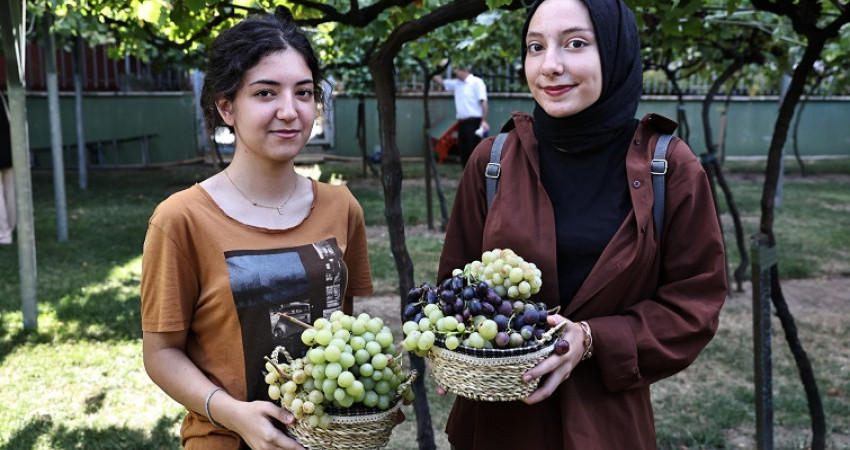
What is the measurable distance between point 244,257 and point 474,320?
56 centimetres

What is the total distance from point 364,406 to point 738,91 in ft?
69.5

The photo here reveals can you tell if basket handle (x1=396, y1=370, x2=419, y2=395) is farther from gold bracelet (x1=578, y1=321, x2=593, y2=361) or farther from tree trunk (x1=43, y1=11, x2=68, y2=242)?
tree trunk (x1=43, y1=11, x2=68, y2=242)

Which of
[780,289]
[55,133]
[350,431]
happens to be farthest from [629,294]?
[55,133]

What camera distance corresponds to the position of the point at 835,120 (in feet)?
69.2

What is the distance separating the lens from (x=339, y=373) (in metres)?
1.59

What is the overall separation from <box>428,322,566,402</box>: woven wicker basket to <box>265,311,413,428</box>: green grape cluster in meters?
0.11

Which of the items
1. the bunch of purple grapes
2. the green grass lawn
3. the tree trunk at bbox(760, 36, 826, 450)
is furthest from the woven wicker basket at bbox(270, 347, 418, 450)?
the green grass lawn

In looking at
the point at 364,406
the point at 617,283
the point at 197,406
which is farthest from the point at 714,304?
the point at 197,406

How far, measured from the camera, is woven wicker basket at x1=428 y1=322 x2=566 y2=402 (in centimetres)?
165

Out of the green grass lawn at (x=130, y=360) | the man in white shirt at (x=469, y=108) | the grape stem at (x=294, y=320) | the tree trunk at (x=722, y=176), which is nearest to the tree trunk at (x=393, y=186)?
the green grass lawn at (x=130, y=360)

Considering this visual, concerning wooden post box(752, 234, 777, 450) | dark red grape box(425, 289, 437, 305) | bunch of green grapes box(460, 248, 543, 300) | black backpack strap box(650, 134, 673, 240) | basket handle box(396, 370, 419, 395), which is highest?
black backpack strap box(650, 134, 673, 240)

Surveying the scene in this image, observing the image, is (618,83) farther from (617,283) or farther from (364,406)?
(364,406)

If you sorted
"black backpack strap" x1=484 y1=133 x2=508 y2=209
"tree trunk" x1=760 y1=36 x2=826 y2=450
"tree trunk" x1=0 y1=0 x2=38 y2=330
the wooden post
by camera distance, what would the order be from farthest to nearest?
1. "tree trunk" x1=0 y1=0 x2=38 y2=330
2. "tree trunk" x1=760 y1=36 x2=826 y2=450
3. the wooden post
4. "black backpack strap" x1=484 y1=133 x2=508 y2=209

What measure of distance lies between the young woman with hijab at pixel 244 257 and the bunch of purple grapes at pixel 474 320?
0.32 metres
